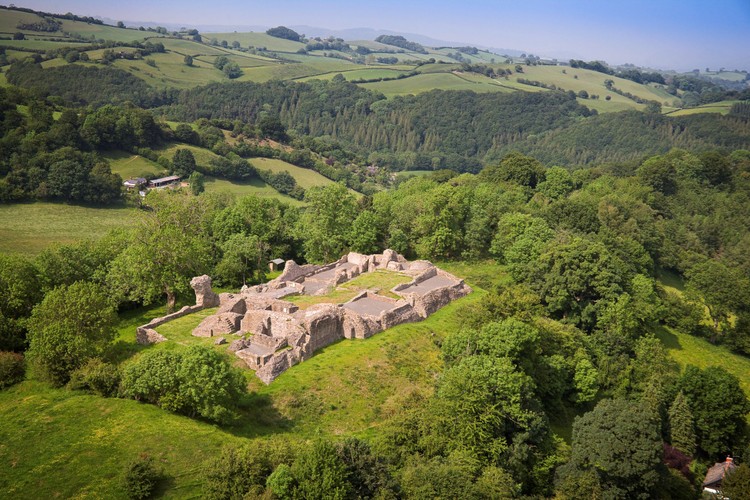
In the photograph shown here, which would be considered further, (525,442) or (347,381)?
(347,381)

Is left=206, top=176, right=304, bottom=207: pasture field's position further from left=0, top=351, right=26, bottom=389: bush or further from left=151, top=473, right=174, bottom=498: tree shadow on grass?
left=151, top=473, right=174, bottom=498: tree shadow on grass

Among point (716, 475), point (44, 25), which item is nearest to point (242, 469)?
point (716, 475)

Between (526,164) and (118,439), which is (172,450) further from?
(526,164)

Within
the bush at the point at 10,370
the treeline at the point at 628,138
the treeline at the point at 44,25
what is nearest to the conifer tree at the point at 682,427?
the bush at the point at 10,370

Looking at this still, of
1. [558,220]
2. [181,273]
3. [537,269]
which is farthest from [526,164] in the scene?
[181,273]

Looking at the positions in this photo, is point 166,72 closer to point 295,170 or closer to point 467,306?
point 295,170

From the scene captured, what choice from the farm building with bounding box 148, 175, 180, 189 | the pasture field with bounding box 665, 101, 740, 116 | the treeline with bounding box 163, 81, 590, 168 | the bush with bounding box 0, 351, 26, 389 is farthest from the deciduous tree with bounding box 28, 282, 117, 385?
the pasture field with bounding box 665, 101, 740, 116

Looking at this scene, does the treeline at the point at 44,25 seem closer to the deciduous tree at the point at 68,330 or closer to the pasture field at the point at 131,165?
the pasture field at the point at 131,165
